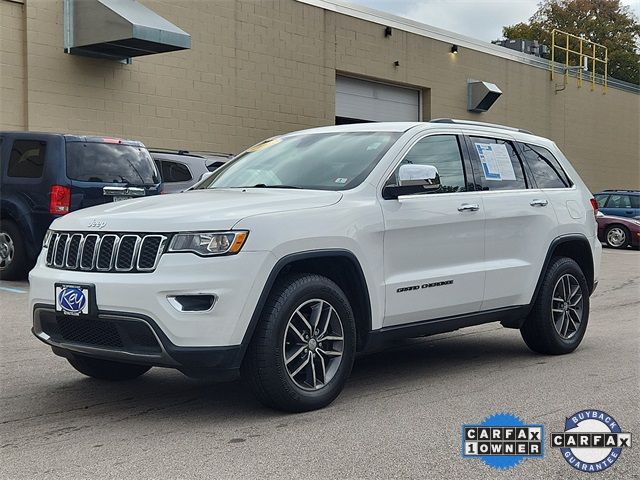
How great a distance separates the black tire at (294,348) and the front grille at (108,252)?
716 millimetres

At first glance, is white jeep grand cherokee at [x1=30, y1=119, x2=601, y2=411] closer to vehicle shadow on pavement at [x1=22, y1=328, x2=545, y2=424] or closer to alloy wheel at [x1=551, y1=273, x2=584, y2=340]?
alloy wheel at [x1=551, y1=273, x2=584, y2=340]

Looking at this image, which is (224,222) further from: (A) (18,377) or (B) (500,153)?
(B) (500,153)

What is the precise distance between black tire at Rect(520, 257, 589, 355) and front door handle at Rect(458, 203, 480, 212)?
1091mm

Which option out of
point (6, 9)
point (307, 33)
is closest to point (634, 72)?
point (307, 33)

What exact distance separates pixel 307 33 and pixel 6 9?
8.38 m

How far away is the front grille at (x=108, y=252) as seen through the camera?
16.2ft

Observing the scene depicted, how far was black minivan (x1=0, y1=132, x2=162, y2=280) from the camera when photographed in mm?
11281

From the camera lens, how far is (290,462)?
14.3 ft

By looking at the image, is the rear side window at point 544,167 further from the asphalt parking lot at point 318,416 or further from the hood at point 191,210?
the hood at point 191,210

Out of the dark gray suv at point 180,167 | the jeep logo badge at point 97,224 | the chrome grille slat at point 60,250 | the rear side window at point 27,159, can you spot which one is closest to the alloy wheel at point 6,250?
the rear side window at point 27,159

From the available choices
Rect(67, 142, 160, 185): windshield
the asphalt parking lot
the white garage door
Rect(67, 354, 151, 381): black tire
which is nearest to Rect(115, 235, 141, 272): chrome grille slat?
the asphalt parking lot

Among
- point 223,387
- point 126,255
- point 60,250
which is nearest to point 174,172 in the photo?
point 223,387

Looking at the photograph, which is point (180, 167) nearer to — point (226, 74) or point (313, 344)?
point (226, 74)

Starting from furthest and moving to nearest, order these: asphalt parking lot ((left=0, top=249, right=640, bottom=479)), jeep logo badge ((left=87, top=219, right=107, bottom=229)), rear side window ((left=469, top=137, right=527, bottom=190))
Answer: rear side window ((left=469, top=137, right=527, bottom=190))
jeep logo badge ((left=87, top=219, right=107, bottom=229))
asphalt parking lot ((left=0, top=249, right=640, bottom=479))
